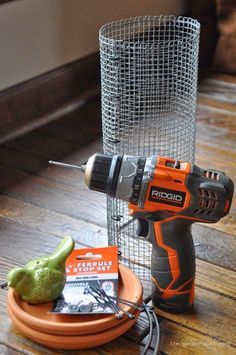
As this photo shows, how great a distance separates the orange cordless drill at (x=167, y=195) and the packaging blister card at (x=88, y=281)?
12cm

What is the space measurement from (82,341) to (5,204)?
2.24 feet

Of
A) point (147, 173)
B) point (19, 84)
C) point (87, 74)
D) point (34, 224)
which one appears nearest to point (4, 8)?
point (19, 84)

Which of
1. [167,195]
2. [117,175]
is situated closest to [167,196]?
[167,195]

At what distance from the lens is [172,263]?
4.66 ft

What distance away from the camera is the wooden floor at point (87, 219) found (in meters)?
1.40

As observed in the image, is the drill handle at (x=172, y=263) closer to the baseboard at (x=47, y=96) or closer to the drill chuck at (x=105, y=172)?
the drill chuck at (x=105, y=172)

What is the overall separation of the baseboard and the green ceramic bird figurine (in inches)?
38.7

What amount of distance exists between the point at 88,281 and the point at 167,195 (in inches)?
10.8

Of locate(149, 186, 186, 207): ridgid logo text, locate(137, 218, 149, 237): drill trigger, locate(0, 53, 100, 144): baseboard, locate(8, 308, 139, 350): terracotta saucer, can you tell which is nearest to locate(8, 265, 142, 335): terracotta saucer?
locate(8, 308, 139, 350): terracotta saucer

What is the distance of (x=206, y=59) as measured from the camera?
125 inches

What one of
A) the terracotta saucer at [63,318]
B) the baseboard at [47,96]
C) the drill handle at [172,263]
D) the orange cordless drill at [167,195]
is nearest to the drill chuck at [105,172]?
the orange cordless drill at [167,195]

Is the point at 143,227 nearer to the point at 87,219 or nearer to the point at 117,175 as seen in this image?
the point at 117,175

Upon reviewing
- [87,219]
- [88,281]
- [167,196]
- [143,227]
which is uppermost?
[167,196]

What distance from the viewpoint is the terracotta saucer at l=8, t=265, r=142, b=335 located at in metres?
1.32
